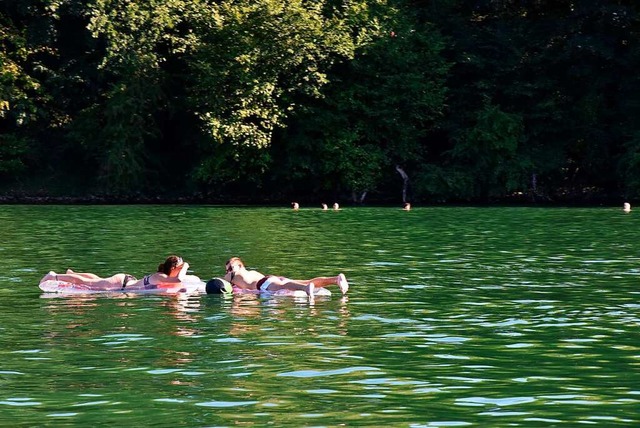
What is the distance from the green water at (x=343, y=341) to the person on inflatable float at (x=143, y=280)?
699mm

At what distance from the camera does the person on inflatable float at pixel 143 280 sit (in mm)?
25703

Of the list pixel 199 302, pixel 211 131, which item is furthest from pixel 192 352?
pixel 211 131

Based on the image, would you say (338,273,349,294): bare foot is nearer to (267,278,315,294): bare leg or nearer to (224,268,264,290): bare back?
(267,278,315,294): bare leg

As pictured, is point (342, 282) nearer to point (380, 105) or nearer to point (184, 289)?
point (184, 289)

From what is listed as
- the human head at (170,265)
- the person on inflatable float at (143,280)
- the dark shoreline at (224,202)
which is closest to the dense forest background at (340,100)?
the dark shoreline at (224,202)

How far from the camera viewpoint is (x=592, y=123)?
72.6 m

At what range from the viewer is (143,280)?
1019 inches

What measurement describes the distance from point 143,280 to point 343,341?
26.3 ft

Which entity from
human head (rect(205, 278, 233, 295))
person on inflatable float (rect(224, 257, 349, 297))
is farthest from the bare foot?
human head (rect(205, 278, 233, 295))

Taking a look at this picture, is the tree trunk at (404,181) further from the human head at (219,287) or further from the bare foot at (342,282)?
the bare foot at (342,282)

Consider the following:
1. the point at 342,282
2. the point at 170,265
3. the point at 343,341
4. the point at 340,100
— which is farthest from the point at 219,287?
the point at 340,100

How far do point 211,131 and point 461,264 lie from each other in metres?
39.6

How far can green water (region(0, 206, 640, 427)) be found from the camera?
1379cm

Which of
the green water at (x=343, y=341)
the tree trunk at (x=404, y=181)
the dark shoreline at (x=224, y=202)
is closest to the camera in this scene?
the green water at (x=343, y=341)
